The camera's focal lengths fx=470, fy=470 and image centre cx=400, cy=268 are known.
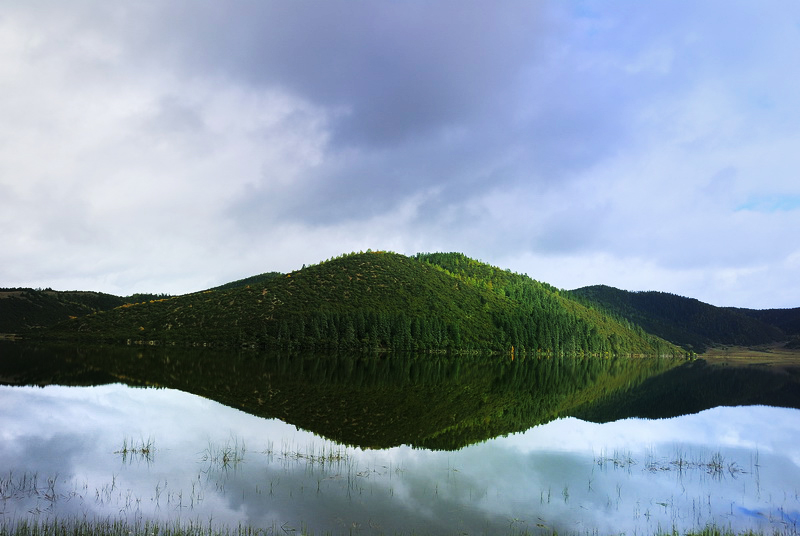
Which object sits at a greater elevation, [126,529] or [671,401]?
[126,529]

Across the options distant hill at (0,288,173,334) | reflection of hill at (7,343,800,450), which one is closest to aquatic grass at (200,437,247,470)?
reflection of hill at (7,343,800,450)

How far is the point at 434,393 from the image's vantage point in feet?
138

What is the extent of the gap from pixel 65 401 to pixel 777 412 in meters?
60.1

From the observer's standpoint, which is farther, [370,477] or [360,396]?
[360,396]

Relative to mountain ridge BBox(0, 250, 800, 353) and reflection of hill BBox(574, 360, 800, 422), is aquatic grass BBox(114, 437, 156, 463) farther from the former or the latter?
A: mountain ridge BBox(0, 250, 800, 353)

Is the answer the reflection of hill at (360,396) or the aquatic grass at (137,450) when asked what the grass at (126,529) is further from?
the reflection of hill at (360,396)

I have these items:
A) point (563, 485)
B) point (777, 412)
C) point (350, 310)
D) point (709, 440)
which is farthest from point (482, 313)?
point (563, 485)

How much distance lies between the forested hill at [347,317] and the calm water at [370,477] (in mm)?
91899

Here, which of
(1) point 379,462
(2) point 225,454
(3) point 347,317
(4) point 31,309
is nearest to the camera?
(1) point 379,462

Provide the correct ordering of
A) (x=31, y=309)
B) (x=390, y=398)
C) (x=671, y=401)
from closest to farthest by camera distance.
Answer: (x=390, y=398)
(x=671, y=401)
(x=31, y=309)

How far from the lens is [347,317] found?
128625 millimetres

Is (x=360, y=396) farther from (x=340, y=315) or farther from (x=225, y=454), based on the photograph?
(x=340, y=315)

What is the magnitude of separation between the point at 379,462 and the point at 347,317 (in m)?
110

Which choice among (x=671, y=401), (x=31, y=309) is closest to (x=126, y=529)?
(x=671, y=401)
